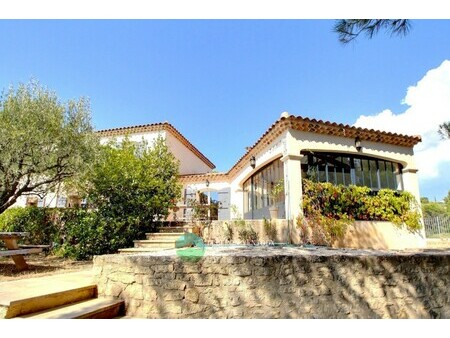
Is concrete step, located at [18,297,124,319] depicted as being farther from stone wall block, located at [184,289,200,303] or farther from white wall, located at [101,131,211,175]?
white wall, located at [101,131,211,175]

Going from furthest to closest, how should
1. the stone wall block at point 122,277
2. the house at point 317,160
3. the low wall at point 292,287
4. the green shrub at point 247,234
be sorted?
the house at point 317,160 → the green shrub at point 247,234 → the stone wall block at point 122,277 → the low wall at point 292,287

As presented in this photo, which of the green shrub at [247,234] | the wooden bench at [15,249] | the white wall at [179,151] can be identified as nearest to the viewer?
the wooden bench at [15,249]

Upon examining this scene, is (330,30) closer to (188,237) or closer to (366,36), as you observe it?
(366,36)

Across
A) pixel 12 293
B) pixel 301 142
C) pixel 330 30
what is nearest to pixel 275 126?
pixel 301 142

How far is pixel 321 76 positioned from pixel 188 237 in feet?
22.8

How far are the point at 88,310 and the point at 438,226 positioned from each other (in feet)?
51.4

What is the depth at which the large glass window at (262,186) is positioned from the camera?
992 cm

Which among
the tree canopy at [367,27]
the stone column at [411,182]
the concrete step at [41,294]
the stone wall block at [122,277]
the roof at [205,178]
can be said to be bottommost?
the concrete step at [41,294]

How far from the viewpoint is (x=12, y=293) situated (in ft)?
11.6

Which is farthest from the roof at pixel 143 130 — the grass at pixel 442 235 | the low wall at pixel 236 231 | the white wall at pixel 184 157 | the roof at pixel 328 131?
the grass at pixel 442 235

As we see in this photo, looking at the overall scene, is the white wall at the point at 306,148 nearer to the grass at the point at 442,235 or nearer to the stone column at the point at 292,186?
the stone column at the point at 292,186

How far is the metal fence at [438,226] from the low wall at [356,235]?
5.42 meters

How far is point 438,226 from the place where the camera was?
1305 cm

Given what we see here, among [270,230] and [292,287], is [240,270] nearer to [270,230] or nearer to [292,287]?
[292,287]
